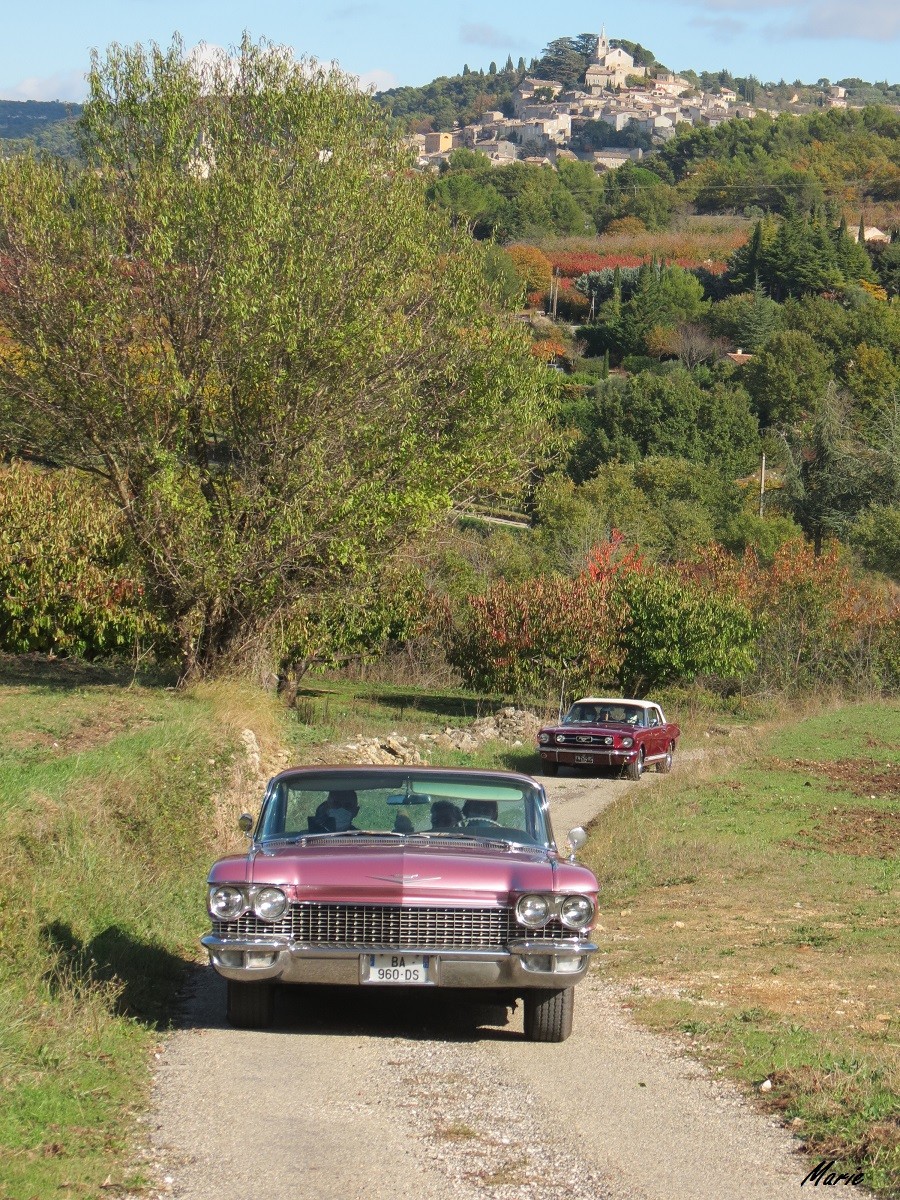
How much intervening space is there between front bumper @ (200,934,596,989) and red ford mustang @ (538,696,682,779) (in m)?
19.3

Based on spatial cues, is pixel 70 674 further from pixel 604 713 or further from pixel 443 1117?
pixel 443 1117

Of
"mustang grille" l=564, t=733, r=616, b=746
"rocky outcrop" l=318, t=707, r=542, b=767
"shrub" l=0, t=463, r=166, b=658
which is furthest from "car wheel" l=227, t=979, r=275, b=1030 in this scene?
"mustang grille" l=564, t=733, r=616, b=746

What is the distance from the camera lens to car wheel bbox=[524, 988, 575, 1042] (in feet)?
27.1

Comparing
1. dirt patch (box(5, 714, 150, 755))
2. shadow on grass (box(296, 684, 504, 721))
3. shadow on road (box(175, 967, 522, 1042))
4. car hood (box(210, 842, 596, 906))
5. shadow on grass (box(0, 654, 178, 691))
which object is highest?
car hood (box(210, 842, 596, 906))

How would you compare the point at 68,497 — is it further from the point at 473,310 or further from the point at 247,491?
the point at 473,310

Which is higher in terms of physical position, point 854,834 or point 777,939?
point 777,939

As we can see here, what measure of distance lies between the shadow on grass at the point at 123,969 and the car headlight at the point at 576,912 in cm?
241

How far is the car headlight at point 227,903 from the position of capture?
26.2ft

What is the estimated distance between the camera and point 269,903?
7.98 m

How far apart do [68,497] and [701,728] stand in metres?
19.3

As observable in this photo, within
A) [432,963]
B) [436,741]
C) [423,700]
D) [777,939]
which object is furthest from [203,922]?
[423,700]

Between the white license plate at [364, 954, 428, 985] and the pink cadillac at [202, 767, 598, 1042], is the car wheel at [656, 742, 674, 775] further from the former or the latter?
the white license plate at [364, 954, 428, 985]

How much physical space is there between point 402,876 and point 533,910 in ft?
2.37

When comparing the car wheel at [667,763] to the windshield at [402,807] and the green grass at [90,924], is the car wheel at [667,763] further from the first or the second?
the windshield at [402,807]
